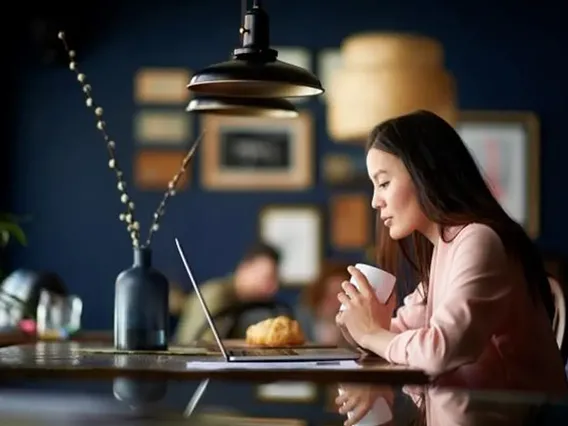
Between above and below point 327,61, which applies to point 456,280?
below

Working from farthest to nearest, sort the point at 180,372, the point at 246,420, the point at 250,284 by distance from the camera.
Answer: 1. the point at 250,284
2. the point at 180,372
3. the point at 246,420

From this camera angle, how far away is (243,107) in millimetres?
2756

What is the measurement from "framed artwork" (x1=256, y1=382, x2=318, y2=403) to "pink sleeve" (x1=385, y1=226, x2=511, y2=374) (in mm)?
265

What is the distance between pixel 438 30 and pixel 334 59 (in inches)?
23.9

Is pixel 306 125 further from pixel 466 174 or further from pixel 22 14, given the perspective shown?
pixel 466 174

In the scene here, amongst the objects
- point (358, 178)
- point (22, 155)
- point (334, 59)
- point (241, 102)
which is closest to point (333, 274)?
point (358, 178)

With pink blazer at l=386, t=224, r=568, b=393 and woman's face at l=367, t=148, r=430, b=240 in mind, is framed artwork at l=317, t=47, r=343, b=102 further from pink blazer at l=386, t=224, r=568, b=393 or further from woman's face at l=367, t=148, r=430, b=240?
pink blazer at l=386, t=224, r=568, b=393

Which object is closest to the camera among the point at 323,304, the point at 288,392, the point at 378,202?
the point at 288,392

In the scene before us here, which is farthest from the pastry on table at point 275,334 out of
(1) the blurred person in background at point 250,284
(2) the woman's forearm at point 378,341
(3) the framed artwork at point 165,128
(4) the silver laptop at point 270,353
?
(3) the framed artwork at point 165,128

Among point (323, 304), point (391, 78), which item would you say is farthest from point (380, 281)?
point (323, 304)

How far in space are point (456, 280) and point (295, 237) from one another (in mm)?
4325

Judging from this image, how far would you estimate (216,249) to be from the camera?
631 centimetres

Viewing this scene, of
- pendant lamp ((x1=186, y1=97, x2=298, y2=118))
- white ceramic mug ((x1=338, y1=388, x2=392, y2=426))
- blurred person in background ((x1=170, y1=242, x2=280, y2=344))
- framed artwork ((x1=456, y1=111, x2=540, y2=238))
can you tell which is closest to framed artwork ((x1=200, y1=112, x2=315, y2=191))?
blurred person in background ((x1=170, y1=242, x2=280, y2=344))

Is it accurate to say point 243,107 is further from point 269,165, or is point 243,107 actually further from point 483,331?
point 269,165
